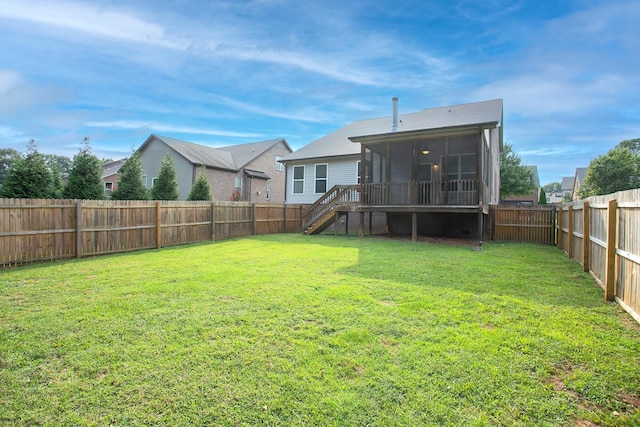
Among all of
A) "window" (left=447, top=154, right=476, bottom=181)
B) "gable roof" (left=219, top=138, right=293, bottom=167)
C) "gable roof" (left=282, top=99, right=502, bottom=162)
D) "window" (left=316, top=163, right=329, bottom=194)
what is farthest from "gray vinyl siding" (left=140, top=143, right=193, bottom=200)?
"window" (left=447, top=154, right=476, bottom=181)

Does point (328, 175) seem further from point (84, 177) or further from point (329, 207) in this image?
point (84, 177)

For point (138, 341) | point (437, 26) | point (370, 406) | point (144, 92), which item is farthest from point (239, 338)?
point (144, 92)

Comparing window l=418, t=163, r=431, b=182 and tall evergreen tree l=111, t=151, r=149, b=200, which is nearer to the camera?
tall evergreen tree l=111, t=151, r=149, b=200

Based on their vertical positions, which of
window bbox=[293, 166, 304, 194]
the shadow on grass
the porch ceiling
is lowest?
the shadow on grass

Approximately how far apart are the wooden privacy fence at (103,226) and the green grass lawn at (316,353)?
2.55 m

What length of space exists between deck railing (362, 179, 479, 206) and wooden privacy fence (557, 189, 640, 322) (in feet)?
17.9

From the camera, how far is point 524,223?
12.4 meters

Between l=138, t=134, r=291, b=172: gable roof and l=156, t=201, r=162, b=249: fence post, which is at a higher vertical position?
l=138, t=134, r=291, b=172: gable roof

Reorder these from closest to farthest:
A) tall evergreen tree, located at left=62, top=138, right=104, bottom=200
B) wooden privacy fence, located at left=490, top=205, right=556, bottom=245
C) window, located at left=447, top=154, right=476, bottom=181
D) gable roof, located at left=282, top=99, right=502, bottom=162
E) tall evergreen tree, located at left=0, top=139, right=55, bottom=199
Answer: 1. tall evergreen tree, located at left=0, top=139, right=55, bottom=199
2. tall evergreen tree, located at left=62, top=138, right=104, bottom=200
3. wooden privacy fence, located at left=490, top=205, right=556, bottom=245
4. window, located at left=447, top=154, right=476, bottom=181
5. gable roof, located at left=282, top=99, right=502, bottom=162

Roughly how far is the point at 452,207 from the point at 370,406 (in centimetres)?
1024

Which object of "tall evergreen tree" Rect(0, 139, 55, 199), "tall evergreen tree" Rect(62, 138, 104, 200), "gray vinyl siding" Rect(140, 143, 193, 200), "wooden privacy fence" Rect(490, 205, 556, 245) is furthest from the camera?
"gray vinyl siding" Rect(140, 143, 193, 200)

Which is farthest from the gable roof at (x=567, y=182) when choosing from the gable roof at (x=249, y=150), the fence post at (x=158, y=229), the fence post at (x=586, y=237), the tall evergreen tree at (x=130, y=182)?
the fence post at (x=158, y=229)

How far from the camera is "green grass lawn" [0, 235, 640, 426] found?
222 centimetres

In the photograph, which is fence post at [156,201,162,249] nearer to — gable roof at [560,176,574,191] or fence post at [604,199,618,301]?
fence post at [604,199,618,301]
